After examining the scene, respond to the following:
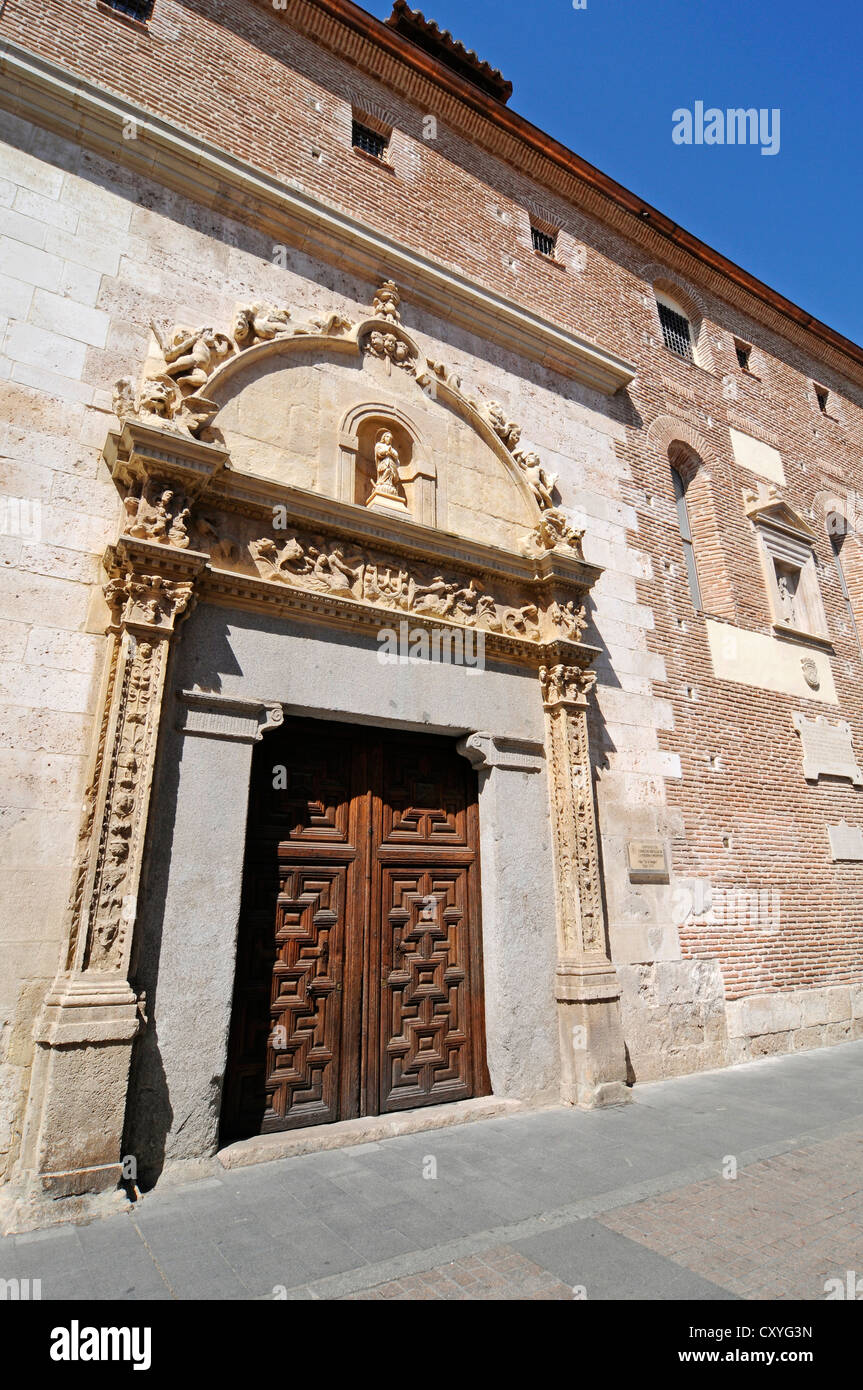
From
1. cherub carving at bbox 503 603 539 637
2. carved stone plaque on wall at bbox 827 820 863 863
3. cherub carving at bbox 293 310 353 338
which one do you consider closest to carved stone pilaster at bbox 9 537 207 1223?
cherub carving at bbox 293 310 353 338

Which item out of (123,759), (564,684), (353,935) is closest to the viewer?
(123,759)

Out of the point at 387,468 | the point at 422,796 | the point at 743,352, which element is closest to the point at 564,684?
the point at 422,796

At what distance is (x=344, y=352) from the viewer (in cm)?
626

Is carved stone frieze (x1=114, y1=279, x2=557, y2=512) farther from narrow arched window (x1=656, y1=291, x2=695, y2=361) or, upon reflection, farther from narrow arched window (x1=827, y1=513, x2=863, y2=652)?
narrow arched window (x1=827, y1=513, x2=863, y2=652)

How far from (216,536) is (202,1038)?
3229 mm

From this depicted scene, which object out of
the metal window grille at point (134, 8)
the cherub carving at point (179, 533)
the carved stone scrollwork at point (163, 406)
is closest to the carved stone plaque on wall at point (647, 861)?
the cherub carving at point (179, 533)

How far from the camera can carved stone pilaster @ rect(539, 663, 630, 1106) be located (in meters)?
5.51

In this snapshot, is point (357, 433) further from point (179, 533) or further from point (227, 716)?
point (227, 716)

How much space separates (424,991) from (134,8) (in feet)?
30.1

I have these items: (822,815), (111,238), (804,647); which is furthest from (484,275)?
(822,815)

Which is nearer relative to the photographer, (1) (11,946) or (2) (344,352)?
(1) (11,946)

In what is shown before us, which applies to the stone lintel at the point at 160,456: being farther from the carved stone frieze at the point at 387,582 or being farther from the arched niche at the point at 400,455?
the arched niche at the point at 400,455

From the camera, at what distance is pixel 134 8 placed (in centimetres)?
669
